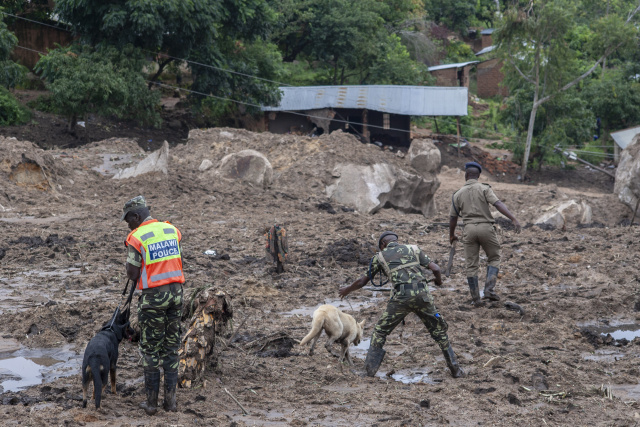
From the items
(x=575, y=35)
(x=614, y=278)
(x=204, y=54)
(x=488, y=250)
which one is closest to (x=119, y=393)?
(x=488, y=250)

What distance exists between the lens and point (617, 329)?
8.10 meters

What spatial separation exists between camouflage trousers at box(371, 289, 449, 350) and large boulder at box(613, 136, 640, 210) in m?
17.5

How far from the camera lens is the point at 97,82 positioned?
2628 centimetres

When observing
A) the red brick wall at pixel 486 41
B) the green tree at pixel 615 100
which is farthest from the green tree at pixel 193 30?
the red brick wall at pixel 486 41

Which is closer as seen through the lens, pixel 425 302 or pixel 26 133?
pixel 425 302

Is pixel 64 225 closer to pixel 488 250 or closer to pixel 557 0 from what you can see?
pixel 488 250

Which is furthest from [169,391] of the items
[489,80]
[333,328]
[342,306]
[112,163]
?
[489,80]

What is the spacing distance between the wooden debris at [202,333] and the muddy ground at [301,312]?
17 cm

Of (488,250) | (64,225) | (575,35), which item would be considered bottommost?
(64,225)

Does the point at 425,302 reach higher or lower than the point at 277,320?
higher

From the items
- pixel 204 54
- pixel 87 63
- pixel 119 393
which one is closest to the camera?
pixel 119 393

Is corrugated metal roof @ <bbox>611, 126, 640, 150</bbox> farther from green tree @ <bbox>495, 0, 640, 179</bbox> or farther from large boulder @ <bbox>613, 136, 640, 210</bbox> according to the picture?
large boulder @ <bbox>613, 136, 640, 210</bbox>

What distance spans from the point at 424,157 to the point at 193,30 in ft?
39.6

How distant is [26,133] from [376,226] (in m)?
18.3
